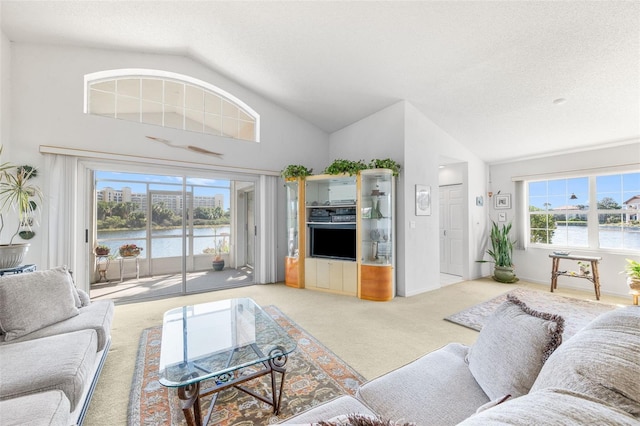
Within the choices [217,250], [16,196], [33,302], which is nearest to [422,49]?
[33,302]

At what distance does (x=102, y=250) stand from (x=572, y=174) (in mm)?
8381

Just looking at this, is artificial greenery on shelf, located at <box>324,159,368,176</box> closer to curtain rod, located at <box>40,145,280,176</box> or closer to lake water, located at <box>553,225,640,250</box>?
curtain rod, located at <box>40,145,280,176</box>

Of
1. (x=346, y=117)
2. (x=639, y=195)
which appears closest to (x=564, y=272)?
(x=639, y=195)

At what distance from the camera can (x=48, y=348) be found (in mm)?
1546

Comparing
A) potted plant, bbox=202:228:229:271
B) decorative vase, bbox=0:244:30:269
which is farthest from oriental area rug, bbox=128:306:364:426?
potted plant, bbox=202:228:229:271

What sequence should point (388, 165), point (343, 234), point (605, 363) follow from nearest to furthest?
point (605, 363) → point (388, 165) → point (343, 234)

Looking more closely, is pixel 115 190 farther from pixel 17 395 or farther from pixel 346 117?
pixel 346 117

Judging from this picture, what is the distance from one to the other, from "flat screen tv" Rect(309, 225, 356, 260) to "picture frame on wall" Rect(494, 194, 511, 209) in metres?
3.56

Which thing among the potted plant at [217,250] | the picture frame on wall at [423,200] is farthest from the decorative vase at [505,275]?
the potted plant at [217,250]

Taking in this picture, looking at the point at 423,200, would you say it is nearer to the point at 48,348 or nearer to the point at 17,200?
the point at 48,348

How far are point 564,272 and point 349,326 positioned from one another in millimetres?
4144

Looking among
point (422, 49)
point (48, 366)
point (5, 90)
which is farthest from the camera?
point (5, 90)

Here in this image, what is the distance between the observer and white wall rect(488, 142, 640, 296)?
416 cm

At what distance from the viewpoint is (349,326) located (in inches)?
117
